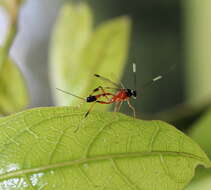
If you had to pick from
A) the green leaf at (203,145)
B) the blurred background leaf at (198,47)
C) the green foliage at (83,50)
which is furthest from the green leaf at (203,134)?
the blurred background leaf at (198,47)

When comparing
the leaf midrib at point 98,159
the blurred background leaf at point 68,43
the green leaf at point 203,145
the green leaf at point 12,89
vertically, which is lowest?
the green leaf at point 203,145

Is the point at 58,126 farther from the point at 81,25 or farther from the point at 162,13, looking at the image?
the point at 162,13

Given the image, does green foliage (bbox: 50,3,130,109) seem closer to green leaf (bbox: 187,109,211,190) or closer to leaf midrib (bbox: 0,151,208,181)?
green leaf (bbox: 187,109,211,190)

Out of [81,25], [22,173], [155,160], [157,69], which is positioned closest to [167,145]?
[155,160]

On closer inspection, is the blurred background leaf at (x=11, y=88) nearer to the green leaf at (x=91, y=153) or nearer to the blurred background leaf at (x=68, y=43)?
the blurred background leaf at (x=68, y=43)

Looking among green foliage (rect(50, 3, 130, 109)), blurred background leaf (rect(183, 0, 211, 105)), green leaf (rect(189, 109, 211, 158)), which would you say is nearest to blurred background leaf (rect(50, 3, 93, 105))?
green foliage (rect(50, 3, 130, 109))

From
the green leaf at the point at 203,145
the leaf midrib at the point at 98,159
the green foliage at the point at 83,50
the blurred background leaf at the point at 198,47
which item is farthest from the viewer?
the blurred background leaf at the point at 198,47
